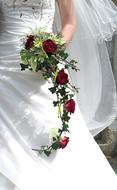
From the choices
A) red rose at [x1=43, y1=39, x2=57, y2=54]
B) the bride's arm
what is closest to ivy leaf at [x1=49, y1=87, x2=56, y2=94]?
red rose at [x1=43, y1=39, x2=57, y2=54]

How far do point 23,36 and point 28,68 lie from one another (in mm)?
264

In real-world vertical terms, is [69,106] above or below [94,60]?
below

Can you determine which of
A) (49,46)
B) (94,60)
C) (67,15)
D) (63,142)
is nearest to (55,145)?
(63,142)

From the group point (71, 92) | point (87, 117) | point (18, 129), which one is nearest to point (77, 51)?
point (87, 117)

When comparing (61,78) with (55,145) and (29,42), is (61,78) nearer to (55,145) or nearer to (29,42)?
(29,42)

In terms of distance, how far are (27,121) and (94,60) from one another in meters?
1.05

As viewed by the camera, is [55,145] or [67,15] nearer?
[55,145]

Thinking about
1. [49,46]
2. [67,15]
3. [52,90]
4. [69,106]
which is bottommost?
[69,106]

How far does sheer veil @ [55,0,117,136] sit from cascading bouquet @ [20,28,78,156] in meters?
0.69

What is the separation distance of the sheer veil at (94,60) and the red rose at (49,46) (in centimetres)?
79

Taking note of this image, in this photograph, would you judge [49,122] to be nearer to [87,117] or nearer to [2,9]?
[2,9]

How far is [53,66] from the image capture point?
288 centimetres

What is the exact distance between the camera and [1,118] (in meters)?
3.01

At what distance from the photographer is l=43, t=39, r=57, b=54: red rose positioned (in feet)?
9.27
